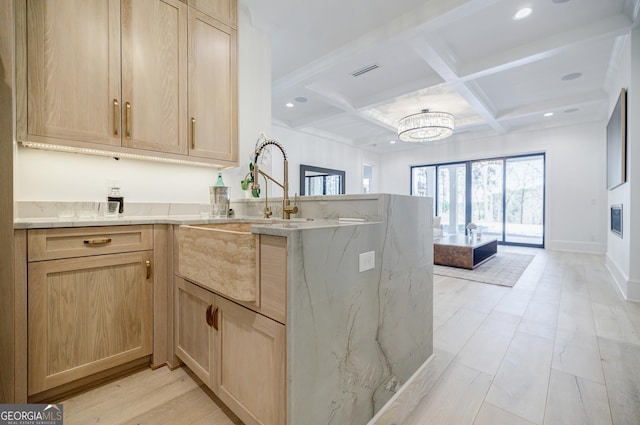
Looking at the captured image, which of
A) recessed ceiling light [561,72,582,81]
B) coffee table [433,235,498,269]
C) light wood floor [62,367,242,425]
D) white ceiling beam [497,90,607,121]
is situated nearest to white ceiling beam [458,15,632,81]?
recessed ceiling light [561,72,582,81]

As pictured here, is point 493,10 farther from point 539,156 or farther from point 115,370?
point 539,156

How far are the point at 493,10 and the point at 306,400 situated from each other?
12.1 ft

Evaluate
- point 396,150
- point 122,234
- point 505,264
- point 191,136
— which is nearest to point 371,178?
point 396,150

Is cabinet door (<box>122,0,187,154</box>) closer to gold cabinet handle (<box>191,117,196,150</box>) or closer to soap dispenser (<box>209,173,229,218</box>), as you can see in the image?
gold cabinet handle (<box>191,117,196,150</box>)

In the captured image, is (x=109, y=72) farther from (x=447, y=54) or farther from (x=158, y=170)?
(x=447, y=54)

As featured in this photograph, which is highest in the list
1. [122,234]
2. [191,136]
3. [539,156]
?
[539,156]

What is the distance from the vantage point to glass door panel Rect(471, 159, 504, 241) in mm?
7090

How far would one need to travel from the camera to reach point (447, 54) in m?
3.42

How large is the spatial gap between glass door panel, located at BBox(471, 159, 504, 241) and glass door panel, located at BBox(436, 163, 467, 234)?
0.27 meters

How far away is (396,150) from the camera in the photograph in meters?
8.87

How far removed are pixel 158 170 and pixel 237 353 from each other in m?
1.73

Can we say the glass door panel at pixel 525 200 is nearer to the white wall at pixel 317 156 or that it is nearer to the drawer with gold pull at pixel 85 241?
the white wall at pixel 317 156

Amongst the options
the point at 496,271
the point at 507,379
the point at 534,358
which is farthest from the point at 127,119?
the point at 496,271

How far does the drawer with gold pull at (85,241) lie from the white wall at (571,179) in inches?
312
